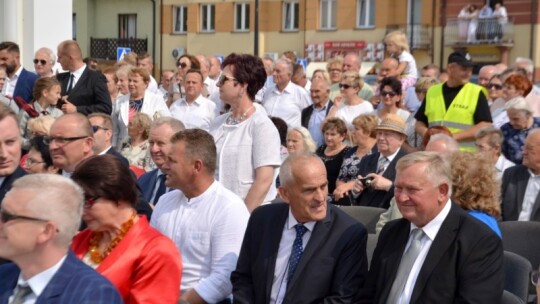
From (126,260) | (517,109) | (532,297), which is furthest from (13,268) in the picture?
(517,109)

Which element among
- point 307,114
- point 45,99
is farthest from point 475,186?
point 307,114

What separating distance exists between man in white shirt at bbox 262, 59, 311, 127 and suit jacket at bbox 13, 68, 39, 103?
2.96 m

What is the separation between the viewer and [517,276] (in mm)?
4910

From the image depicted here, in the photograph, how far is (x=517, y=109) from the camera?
29.1 ft

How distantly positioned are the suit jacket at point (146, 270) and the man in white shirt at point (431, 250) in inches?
42.6

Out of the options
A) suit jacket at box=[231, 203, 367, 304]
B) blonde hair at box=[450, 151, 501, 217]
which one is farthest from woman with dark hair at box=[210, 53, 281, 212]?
blonde hair at box=[450, 151, 501, 217]

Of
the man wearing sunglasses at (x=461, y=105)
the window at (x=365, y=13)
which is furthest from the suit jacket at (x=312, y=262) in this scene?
the window at (x=365, y=13)

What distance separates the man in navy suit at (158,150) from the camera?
631 centimetres

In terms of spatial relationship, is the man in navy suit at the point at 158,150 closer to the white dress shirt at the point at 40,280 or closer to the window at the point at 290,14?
the white dress shirt at the point at 40,280

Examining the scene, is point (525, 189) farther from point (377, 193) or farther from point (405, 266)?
point (405, 266)

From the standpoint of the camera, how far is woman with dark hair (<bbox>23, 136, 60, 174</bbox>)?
6.44m

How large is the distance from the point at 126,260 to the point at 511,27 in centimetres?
3364

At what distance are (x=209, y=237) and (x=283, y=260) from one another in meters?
0.43

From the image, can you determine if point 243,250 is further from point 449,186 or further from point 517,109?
point 517,109
